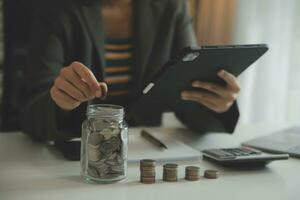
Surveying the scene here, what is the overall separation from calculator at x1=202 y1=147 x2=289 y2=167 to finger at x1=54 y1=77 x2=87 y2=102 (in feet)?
0.91

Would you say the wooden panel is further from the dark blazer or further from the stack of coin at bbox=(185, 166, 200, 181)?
the stack of coin at bbox=(185, 166, 200, 181)

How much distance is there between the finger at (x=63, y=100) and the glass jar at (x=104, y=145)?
0.39 ft

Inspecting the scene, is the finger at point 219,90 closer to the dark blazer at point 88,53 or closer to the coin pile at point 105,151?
the dark blazer at point 88,53

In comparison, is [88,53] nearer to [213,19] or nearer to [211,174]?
[211,174]

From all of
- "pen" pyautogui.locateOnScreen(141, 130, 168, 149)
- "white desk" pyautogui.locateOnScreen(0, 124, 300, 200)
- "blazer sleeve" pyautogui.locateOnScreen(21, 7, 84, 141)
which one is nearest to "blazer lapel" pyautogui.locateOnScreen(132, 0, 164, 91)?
"blazer sleeve" pyautogui.locateOnScreen(21, 7, 84, 141)

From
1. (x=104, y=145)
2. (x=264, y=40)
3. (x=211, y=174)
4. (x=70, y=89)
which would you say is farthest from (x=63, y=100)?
(x=264, y=40)

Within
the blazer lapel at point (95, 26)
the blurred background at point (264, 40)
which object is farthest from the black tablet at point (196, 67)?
the blurred background at point (264, 40)

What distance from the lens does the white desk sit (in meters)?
0.79

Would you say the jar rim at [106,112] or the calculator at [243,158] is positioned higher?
the jar rim at [106,112]

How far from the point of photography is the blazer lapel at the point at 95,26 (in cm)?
138

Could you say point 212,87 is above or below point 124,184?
above

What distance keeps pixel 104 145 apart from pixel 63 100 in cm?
19

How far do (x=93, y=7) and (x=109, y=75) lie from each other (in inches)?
7.8

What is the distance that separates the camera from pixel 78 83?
89 centimetres
